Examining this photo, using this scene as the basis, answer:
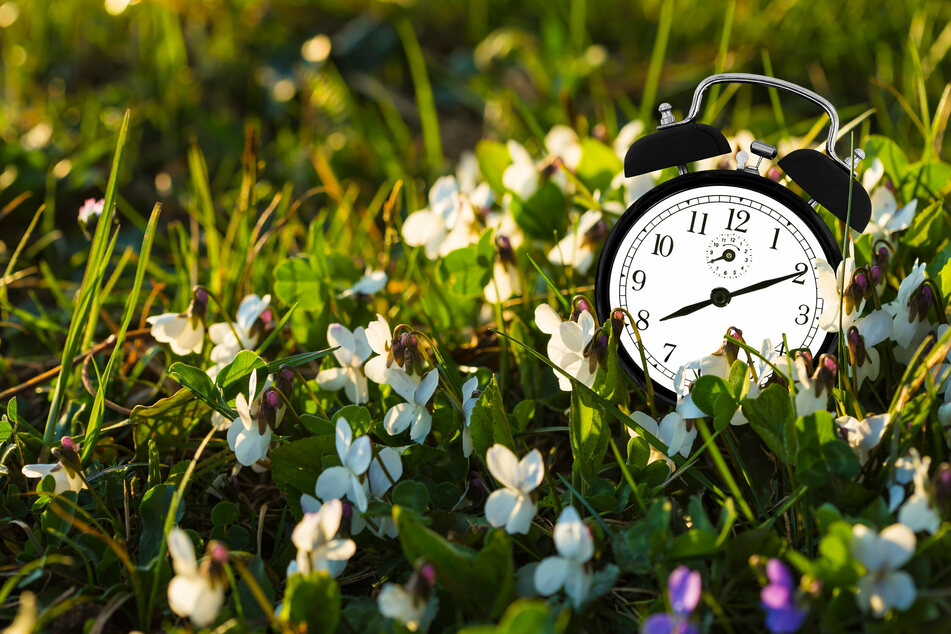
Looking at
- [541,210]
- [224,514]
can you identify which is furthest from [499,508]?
[541,210]

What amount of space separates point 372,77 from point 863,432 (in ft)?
9.15

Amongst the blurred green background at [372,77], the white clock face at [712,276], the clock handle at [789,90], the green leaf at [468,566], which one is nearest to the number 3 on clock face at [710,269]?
the white clock face at [712,276]

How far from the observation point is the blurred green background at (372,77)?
107 inches

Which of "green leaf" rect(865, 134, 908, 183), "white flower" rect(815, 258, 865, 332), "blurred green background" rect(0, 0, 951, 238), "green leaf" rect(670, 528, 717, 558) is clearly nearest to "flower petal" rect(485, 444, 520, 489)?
"green leaf" rect(670, 528, 717, 558)

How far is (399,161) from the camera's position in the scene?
9.53 feet

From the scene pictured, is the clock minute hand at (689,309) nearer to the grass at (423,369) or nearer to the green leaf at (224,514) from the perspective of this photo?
the grass at (423,369)

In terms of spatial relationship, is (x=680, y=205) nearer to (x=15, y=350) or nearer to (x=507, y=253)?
(x=507, y=253)

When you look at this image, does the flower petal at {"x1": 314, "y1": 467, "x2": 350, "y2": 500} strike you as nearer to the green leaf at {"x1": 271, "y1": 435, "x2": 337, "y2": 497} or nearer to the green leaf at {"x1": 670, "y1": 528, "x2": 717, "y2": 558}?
the green leaf at {"x1": 271, "y1": 435, "x2": 337, "y2": 497}

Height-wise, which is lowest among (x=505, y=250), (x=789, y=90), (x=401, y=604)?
(x=401, y=604)

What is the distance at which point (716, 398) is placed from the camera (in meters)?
1.20

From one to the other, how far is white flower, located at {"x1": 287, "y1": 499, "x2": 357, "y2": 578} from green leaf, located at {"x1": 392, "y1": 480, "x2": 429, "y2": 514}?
0.44 feet

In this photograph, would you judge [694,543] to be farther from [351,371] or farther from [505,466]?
[351,371]

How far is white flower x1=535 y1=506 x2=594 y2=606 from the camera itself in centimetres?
101

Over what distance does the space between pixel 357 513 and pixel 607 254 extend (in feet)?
1.89
